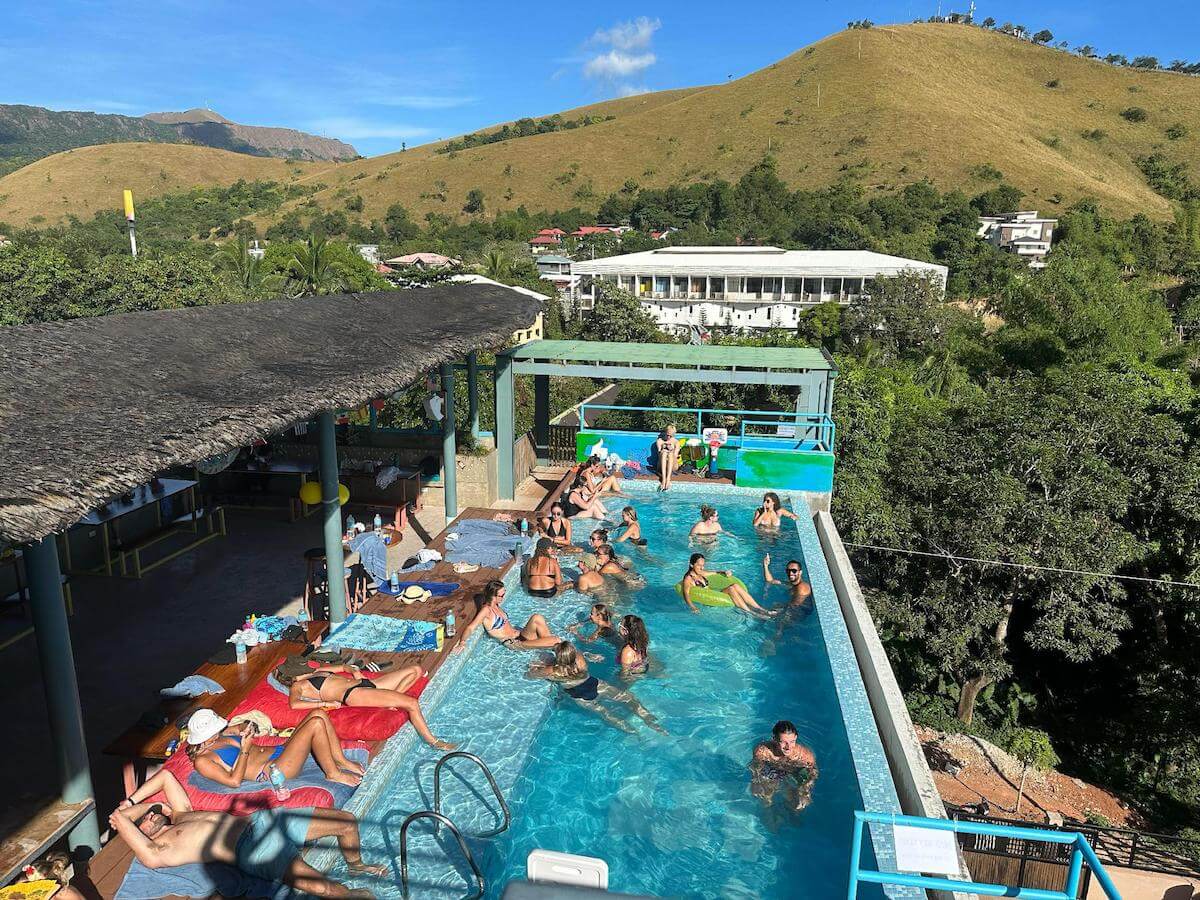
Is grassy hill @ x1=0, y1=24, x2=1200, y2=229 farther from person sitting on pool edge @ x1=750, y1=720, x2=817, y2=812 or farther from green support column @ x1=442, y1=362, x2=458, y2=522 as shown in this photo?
person sitting on pool edge @ x1=750, y1=720, x2=817, y2=812

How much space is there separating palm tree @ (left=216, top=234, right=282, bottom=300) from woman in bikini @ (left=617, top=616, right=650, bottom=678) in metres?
31.2

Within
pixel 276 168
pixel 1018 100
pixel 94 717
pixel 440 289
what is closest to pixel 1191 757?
pixel 440 289

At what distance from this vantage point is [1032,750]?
14.8 metres

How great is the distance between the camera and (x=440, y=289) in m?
14.3

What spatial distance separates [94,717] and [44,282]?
83.3ft

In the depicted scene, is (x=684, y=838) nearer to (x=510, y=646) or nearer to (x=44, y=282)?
(x=510, y=646)

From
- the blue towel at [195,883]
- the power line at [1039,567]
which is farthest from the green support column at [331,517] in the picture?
the power line at [1039,567]

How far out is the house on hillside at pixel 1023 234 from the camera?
5488cm

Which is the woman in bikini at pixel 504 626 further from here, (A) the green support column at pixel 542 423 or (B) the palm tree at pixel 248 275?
(B) the palm tree at pixel 248 275

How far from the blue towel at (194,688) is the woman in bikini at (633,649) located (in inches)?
141

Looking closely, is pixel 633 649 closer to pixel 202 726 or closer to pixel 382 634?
pixel 382 634

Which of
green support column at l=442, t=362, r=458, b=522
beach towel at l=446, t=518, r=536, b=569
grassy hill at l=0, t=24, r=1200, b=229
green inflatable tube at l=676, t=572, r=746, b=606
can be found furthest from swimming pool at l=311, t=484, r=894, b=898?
grassy hill at l=0, t=24, r=1200, b=229

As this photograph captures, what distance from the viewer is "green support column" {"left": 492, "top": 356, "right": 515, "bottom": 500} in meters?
12.8

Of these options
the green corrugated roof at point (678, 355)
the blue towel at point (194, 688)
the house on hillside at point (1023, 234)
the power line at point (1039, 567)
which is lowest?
the power line at point (1039, 567)
